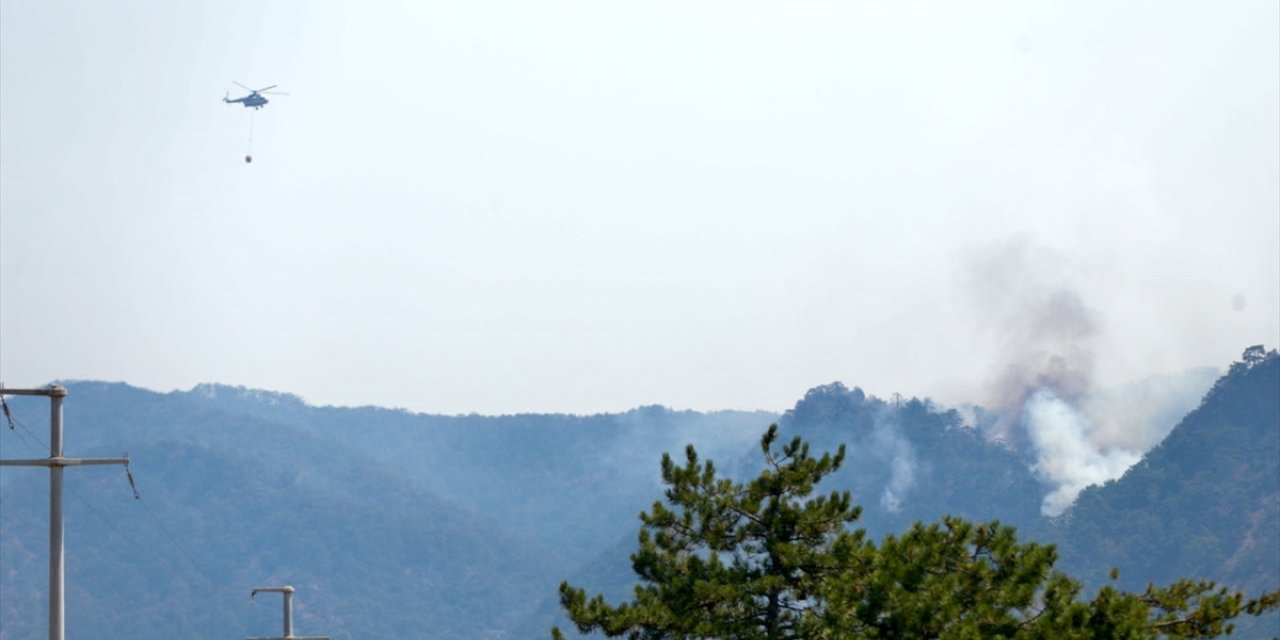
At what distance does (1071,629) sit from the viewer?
39.2 meters

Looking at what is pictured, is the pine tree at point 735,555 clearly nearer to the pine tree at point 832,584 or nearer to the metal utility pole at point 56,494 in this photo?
the pine tree at point 832,584

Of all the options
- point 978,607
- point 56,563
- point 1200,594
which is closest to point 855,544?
point 978,607

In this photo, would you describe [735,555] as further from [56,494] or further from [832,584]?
[56,494]

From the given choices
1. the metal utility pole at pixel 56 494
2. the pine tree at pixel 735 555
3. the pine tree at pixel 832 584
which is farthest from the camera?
the pine tree at pixel 735 555

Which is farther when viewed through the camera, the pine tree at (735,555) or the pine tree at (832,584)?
the pine tree at (735,555)

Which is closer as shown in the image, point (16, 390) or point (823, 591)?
point (16, 390)

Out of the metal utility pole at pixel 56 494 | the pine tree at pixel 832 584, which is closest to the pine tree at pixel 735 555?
the pine tree at pixel 832 584

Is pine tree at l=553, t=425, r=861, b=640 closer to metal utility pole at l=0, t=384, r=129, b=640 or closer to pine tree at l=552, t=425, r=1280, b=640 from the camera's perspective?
pine tree at l=552, t=425, r=1280, b=640

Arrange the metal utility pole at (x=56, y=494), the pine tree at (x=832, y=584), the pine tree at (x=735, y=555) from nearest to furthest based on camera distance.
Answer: the metal utility pole at (x=56, y=494), the pine tree at (x=832, y=584), the pine tree at (x=735, y=555)

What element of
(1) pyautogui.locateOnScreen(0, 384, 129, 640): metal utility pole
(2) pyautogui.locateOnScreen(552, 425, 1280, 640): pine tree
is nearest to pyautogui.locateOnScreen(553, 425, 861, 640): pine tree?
(2) pyautogui.locateOnScreen(552, 425, 1280, 640): pine tree

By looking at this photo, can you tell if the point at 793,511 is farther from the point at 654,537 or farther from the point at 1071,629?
the point at 1071,629

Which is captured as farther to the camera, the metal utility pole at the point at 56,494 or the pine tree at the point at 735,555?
the pine tree at the point at 735,555

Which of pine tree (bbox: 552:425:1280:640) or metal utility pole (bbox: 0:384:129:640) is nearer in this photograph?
metal utility pole (bbox: 0:384:129:640)

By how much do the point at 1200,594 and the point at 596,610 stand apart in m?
12.9
